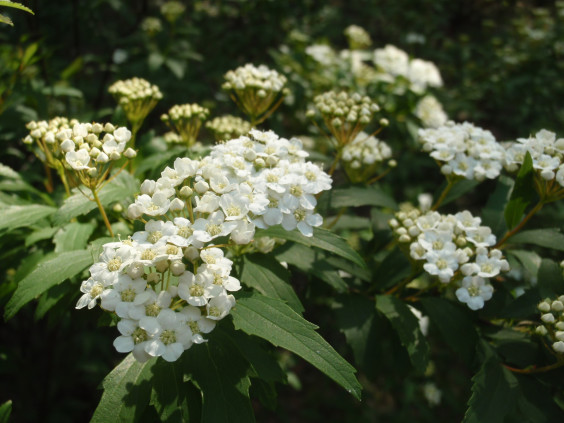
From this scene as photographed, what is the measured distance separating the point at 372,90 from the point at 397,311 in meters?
3.03

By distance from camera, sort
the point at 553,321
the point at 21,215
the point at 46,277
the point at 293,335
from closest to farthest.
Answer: the point at 293,335 < the point at 46,277 < the point at 553,321 < the point at 21,215

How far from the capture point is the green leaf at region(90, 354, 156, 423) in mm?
1724

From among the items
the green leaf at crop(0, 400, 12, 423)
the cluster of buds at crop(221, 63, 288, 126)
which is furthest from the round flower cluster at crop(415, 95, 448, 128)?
the green leaf at crop(0, 400, 12, 423)

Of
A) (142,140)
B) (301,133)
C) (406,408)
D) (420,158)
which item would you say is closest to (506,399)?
(142,140)

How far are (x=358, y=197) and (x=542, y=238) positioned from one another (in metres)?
1.08

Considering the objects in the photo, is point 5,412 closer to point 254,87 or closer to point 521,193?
point 254,87

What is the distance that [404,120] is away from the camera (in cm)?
478

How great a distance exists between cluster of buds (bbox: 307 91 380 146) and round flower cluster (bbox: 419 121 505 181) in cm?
42

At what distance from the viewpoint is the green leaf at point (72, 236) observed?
225cm

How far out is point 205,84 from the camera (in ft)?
17.7

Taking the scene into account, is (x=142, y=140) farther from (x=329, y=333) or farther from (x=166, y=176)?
(x=329, y=333)

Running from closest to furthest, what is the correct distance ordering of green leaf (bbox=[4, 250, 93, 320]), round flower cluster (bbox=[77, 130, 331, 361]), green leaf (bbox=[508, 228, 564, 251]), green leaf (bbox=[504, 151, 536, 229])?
round flower cluster (bbox=[77, 130, 331, 361]) → green leaf (bbox=[4, 250, 93, 320]) → green leaf (bbox=[504, 151, 536, 229]) → green leaf (bbox=[508, 228, 564, 251])

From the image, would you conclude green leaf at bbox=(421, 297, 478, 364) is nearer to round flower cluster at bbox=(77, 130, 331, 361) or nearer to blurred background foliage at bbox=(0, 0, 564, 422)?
blurred background foliage at bbox=(0, 0, 564, 422)

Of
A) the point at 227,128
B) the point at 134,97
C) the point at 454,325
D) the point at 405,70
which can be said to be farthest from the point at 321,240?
the point at 405,70
